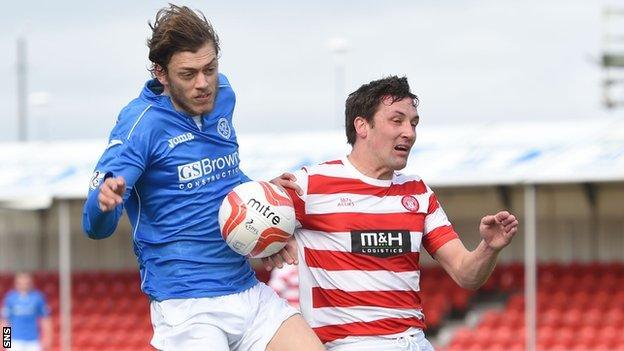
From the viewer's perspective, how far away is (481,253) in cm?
550

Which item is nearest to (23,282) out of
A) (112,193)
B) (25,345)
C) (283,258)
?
(25,345)

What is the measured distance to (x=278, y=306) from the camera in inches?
219

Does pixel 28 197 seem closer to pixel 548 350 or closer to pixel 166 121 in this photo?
pixel 548 350

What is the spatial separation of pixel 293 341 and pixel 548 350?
11.5 m

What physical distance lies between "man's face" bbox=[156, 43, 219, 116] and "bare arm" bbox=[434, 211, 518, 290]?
49.8 inches

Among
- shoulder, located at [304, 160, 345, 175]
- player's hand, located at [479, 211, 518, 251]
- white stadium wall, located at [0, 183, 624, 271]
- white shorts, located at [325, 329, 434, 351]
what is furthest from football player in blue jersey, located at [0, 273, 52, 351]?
player's hand, located at [479, 211, 518, 251]

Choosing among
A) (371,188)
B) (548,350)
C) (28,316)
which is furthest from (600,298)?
(371,188)

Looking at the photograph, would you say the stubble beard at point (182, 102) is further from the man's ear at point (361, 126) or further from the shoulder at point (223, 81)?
the man's ear at point (361, 126)

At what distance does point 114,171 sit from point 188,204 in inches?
16.0

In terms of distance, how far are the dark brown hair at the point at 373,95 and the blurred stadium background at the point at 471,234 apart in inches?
363

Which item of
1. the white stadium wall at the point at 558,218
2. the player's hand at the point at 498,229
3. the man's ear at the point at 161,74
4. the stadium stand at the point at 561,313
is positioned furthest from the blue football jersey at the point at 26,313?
the player's hand at the point at 498,229

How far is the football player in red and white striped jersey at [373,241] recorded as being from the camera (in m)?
5.59

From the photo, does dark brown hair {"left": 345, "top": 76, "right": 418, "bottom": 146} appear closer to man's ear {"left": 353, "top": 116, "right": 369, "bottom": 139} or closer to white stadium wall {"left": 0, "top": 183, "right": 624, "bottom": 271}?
man's ear {"left": 353, "top": 116, "right": 369, "bottom": 139}

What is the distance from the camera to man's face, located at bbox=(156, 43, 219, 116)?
5293 mm
